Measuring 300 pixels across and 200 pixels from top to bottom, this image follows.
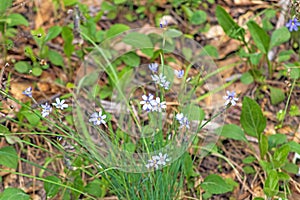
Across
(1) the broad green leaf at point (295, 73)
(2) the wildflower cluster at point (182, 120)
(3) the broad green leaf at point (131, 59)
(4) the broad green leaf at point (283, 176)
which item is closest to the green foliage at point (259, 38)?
(1) the broad green leaf at point (295, 73)

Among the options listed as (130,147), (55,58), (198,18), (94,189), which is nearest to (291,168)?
(130,147)

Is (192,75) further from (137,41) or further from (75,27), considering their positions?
(75,27)

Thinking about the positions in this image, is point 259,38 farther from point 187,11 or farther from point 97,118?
point 97,118

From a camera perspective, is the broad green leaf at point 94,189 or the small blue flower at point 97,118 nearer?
the small blue flower at point 97,118

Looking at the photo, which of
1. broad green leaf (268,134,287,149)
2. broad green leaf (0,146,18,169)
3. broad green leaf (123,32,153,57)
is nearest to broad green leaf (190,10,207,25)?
broad green leaf (123,32,153,57)

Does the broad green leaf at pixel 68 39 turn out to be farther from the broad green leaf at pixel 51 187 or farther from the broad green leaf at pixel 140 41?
the broad green leaf at pixel 51 187

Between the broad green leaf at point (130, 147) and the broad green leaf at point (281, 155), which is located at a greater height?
the broad green leaf at point (130, 147)

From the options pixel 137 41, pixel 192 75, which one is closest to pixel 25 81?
pixel 137 41
